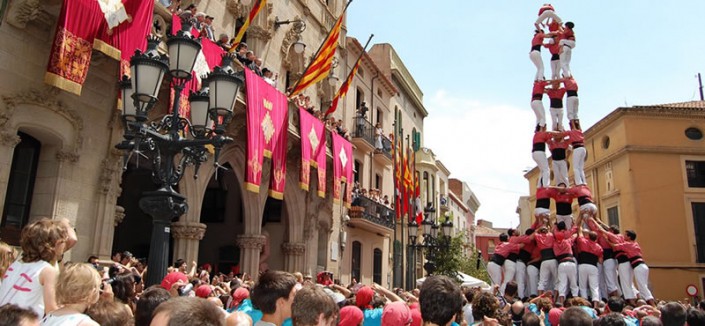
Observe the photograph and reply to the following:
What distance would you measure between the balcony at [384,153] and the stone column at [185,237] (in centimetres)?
1469

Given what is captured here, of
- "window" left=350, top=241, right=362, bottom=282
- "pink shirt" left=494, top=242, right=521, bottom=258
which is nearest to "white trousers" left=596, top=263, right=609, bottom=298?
"pink shirt" left=494, top=242, right=521, bottom=258

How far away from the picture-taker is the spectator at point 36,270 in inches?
156

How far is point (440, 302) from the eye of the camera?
3.91m

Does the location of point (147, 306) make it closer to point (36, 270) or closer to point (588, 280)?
point (36, 270)

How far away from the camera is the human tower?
13.6m

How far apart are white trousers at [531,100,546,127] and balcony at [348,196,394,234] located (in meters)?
9.52

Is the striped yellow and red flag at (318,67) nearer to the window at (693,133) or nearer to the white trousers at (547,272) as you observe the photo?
the white trousers at (547,272)

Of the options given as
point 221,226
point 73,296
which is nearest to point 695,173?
point 221,226

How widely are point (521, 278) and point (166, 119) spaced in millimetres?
10444

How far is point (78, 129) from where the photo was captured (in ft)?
35.3

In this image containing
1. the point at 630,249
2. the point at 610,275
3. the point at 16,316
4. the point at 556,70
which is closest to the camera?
the point at 16,316

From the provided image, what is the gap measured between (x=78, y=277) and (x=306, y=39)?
1954cm

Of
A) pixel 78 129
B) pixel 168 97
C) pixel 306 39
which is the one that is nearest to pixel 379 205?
pixel 306 39

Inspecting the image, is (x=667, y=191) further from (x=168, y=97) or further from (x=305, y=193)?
(x=168, y=97)
